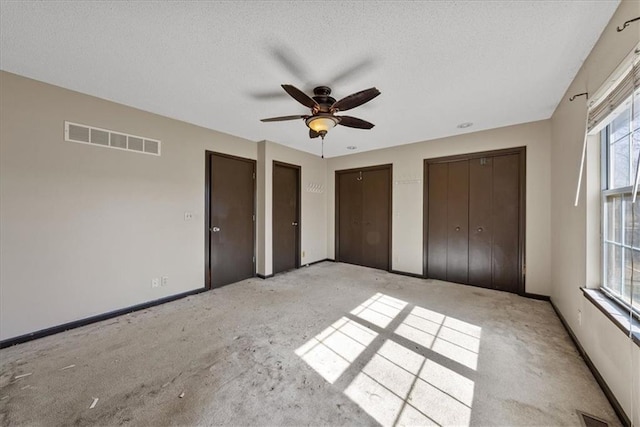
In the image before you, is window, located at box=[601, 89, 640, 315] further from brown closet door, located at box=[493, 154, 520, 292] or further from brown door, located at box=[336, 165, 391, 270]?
brown door, located at box=[336, 165, 391, 270]

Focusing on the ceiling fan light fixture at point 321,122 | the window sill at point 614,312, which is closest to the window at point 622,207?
the window sill at point 614,312

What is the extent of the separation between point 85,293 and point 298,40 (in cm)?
327

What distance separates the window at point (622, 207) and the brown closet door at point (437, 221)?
7.20 feet

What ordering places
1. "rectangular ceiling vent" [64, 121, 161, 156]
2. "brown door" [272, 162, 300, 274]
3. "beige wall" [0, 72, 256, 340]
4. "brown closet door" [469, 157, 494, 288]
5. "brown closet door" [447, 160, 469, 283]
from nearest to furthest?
"beige wall" [0, 72, 256, 340] < "rectangular ceiling vent" [64, 121, 161, 156] < "brown closet door" [469, 157, 494, 288] < "brown closet door" [447, 160, 469, 283] < "brown door" [272, 162, 300, 274]

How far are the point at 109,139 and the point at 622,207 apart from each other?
4.69 metres

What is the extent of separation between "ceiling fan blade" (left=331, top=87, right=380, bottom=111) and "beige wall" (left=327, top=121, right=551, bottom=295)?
2.60m

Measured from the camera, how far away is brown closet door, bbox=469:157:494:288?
3.64m

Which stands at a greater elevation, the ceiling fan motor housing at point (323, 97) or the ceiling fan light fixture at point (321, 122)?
the ceiling fan motor housing at point (323, 97)

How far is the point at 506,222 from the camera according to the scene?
3.52 meters

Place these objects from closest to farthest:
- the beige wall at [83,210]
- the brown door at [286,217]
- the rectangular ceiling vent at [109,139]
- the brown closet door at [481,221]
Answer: the beige wall at [83,210]
the rectangular ceiling vent at [109,139]
the brown closet door at [481,221]
the brown door at [286,217]

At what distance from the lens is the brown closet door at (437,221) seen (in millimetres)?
4035

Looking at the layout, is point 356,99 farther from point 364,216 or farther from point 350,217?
point 350,217

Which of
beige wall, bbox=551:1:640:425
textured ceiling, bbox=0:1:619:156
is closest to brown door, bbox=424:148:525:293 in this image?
beige wall, bbox=551:1:640:425

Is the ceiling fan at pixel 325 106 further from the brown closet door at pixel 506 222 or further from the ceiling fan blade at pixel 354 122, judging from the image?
the brown closet door at pixel 506 222
